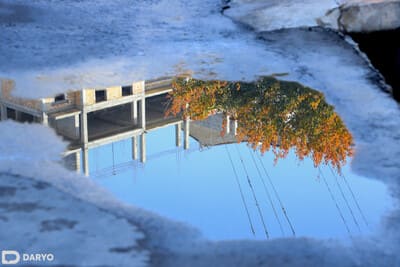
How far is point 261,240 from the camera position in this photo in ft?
11.1

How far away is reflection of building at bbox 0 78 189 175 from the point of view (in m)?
4.67

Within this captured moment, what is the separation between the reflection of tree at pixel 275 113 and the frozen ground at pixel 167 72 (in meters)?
0.14

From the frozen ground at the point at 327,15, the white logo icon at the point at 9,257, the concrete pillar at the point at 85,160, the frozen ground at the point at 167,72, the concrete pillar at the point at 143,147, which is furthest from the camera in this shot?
the frozen ground at the point at 327,15

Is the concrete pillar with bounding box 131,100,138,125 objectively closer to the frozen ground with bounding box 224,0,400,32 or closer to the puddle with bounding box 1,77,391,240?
the puddle with bounding box 1,77,391,240

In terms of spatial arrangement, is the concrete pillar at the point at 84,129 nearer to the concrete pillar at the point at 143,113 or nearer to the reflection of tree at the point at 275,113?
the concrete pillar at the point at 143,113

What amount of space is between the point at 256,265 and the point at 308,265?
0.83ft

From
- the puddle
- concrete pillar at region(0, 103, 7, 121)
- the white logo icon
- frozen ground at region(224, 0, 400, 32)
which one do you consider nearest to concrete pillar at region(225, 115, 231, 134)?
the puddle

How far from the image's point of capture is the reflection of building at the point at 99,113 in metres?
4.67

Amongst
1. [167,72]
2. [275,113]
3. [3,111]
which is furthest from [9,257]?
[167,72]

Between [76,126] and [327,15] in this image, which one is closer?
[76,126]

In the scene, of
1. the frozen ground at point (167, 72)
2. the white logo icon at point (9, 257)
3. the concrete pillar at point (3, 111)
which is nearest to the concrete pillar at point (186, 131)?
the frozen ground at point (167, 72)

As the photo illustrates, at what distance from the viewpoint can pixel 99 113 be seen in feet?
16.8

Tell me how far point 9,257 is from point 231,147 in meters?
2.03

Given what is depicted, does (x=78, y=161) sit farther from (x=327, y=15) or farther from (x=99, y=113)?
(x=327, y=15)
